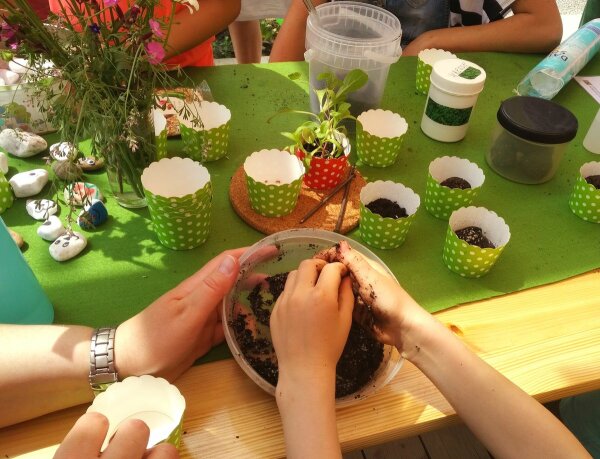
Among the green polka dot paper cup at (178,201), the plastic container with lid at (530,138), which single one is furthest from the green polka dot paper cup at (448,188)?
the green polka dot paper cup at (178,201)

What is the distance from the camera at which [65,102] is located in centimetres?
66

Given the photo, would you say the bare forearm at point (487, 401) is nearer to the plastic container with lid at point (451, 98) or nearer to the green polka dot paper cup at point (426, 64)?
the plastic container with lid at point (451, 98)

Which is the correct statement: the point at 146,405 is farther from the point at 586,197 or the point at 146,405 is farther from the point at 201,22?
the point at 201,22

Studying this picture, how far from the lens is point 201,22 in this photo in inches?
46.7

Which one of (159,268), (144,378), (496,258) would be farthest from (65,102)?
(496,258)

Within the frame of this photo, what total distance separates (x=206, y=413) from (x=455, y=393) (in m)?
0.32

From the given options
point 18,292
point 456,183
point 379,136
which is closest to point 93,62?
point 18,292

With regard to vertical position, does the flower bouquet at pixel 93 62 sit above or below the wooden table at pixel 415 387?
above

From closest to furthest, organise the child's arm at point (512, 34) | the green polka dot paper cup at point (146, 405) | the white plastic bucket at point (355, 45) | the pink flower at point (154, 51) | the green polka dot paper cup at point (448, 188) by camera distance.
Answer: the green polka dot paper cup at point (146, 405), the pink flower at point (154, 51), the green polka dot paper cup at point (448, 188), the white plastic bucket at point (355, 45), the child's arm at point (512, 34)

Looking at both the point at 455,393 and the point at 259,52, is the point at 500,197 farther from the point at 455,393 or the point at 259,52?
the point at 259,52

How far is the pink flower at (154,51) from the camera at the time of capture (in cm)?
65

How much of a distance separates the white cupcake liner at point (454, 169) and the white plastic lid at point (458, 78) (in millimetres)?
152

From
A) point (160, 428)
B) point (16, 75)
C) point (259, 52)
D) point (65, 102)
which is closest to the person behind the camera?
point (160, 428)

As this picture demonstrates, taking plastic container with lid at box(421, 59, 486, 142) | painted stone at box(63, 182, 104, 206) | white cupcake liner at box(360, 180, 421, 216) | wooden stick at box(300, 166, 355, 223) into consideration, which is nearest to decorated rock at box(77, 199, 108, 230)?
painted stone at box(63, 182, 104, 206)
